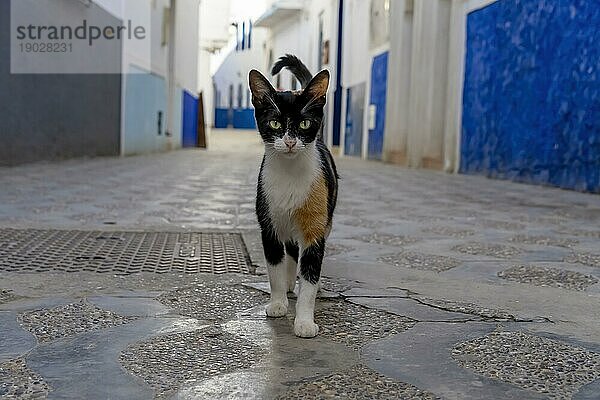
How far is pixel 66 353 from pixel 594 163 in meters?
5.87

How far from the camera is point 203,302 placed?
204cm

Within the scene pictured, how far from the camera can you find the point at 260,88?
1917 millimetres

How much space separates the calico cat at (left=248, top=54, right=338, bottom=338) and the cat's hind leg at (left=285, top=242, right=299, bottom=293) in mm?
167

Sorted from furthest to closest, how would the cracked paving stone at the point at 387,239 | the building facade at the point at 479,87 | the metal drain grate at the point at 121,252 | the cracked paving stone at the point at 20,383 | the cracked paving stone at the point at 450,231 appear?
→ the building facade at the point at 479,87 → the cracked paving stone at the point at 450,231 → the cracked paving stone at the point at 387,239 → the metal drain grate at the point at 121,252 → the cracked paving stone at the point at 20,383

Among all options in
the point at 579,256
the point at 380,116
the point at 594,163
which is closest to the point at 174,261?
the point at 579,256

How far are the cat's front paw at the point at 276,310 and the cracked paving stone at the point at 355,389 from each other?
0.47m

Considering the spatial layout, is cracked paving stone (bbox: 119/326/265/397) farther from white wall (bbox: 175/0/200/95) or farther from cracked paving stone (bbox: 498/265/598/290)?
white wall (bbox: 175/0/200/95)

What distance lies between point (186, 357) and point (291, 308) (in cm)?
53

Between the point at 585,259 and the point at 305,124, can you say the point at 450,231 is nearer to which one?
the point at 585,259

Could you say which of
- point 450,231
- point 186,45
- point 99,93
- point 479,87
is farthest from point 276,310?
point 186,45

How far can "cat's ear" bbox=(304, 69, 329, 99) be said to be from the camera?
1890mm

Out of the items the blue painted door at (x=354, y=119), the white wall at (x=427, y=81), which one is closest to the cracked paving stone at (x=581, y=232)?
the white wall at (x=427, y=81)

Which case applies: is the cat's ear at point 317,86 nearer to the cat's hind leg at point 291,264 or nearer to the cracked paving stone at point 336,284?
the cat's hind leg at point 291,264

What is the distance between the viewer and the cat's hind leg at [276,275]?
1.92 m
